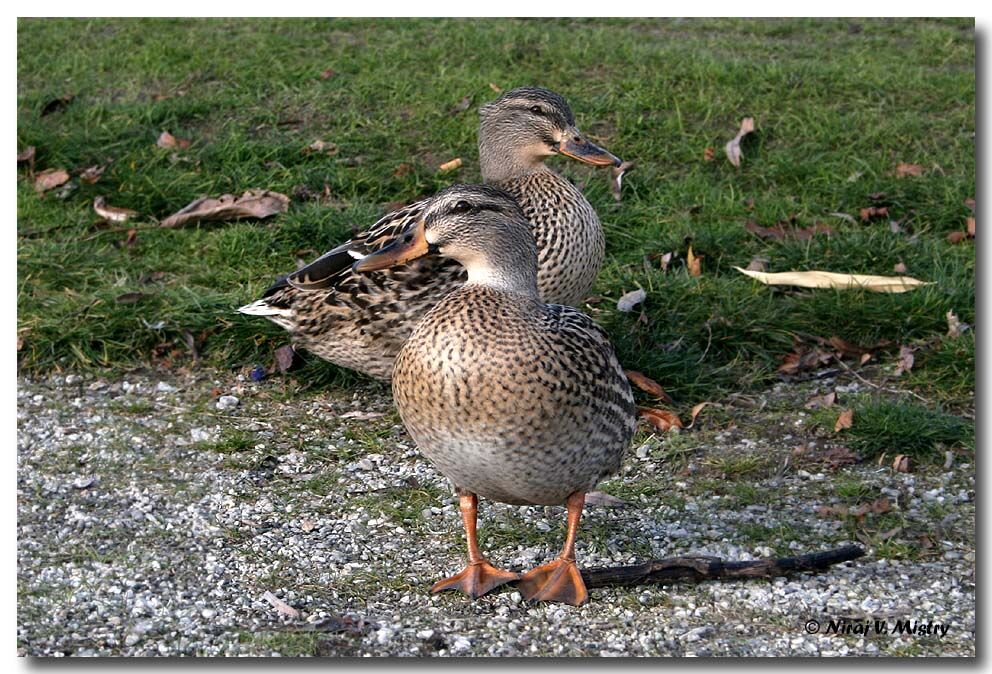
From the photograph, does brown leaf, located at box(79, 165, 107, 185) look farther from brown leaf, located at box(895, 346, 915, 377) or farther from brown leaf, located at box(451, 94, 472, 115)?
brown leaf, located at box(895, 346, 915, 377)

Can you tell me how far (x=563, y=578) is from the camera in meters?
3.84

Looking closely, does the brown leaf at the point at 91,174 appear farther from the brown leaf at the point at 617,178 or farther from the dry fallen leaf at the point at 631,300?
the dry fallen leaf at the point at 631,300

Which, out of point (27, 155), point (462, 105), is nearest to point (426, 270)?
point (462, 105)

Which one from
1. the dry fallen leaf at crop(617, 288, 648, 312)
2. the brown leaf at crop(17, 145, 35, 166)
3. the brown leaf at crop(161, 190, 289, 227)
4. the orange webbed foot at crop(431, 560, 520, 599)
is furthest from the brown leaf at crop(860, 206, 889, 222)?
the brown leaf at crop(17, 145, 35, 166)

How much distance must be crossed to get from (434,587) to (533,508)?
72cm

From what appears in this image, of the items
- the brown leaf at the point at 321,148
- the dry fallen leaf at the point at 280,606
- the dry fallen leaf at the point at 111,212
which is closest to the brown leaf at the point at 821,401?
the dry fallen leaf at the point at 280,606

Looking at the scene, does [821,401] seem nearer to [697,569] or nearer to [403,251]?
[697,569]

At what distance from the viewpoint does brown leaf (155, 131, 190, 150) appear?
23.0 ft

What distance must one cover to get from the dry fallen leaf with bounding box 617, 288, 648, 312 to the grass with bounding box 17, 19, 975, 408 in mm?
48

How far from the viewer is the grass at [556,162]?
5.59 m

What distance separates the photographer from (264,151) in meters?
6.88

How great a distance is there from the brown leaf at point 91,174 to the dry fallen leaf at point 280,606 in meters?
3.49

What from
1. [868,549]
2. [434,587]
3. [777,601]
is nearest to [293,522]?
[434,587]

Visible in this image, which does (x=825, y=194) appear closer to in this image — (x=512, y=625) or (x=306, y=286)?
(x=306, y=286)
